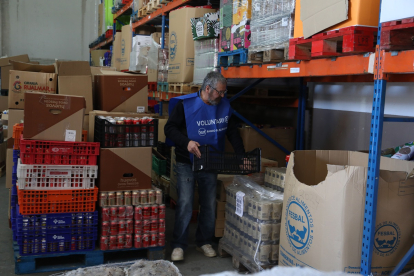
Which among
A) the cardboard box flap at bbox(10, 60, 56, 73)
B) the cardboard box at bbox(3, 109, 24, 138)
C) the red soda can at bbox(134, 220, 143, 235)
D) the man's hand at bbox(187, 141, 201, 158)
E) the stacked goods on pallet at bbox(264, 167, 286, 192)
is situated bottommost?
the red soda can at bbox(134, 220, 143, 235)

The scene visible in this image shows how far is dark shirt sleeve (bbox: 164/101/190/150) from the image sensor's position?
4000 millimetres

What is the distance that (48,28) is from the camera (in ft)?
57.6

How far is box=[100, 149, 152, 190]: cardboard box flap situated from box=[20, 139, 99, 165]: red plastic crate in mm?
133

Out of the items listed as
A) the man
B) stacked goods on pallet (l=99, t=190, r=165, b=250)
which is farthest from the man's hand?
stacked goods on pallet (l=99, t=190, r=165, b=250)

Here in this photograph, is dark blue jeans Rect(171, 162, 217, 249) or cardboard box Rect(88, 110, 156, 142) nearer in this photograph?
dark blue jeans Rect(171, 162, 217, 249)

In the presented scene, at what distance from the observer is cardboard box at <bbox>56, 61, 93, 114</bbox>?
495 cm

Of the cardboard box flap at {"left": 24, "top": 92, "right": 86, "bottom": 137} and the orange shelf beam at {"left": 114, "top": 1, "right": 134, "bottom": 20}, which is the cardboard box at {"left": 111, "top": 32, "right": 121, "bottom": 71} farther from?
the cardboard box flap at {"left": 24, "top": 92, "right": 86, "bottom": 137}

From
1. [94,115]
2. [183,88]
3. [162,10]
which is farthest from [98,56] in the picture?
[94,115]

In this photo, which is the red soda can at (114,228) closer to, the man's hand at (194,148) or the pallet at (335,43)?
the man's hand at (194,148)

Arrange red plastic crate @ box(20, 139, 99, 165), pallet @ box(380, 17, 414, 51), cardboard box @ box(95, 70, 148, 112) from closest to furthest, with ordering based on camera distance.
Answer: pallet @ box(380, 17, 414, 51), red plastic crate @ box(20, 139, 99, 165), cardboard box @ box(95, 70, 148, 112)

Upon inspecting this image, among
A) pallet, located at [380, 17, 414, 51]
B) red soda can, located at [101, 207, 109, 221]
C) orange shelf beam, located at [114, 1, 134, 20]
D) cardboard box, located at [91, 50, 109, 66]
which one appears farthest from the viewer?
cardboard box, located at [91, 50, 109, 66]

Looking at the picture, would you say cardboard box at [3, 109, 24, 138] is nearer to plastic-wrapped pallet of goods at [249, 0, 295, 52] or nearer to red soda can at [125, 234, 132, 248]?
red soda can at [125, 234, 132, 248]

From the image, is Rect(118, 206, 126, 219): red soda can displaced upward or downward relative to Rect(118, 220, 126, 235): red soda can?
upward

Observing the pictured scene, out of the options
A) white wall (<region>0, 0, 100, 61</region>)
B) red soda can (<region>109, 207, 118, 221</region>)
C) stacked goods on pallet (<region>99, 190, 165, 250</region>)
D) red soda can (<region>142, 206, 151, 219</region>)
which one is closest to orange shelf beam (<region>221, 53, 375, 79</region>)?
stacked goods on pallet (<region>99, 190, 165, 250</region>)
